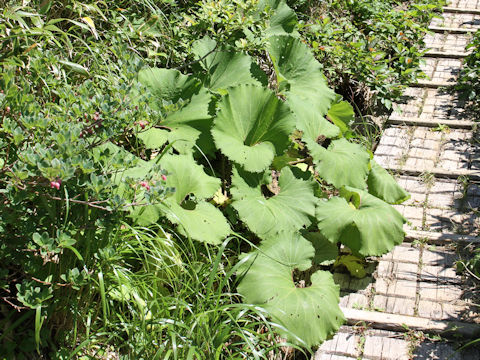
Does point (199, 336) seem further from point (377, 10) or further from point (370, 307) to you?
point (377, 10)

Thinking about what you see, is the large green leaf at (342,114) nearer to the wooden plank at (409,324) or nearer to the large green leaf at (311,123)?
the large green leaf at (311,123)

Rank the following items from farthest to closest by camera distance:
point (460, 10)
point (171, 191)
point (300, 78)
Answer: point (460, 10) < point (300, 78) < point (171, 191)

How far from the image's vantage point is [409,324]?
2.91 meters

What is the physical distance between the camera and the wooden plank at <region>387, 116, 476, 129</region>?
4.68 meters

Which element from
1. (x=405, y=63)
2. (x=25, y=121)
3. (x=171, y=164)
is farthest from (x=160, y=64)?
(x=405, y=63)

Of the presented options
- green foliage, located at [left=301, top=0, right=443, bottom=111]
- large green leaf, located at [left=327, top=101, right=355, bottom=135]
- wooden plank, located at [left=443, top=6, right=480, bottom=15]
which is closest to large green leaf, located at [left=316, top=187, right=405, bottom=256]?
large green leaf, located at [left=327, top=101, right=355, bottom=135]

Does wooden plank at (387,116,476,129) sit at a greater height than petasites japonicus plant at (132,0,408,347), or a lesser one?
lesser

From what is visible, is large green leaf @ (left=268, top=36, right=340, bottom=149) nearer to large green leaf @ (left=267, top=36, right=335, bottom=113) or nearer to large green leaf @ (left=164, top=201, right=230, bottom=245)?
large green leaf @ (left=267, top=36, right=335, bottom=113)

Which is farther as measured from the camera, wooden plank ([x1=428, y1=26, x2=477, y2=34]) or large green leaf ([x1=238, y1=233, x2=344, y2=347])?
wooden plank ([x1=428, y1=26, x2=477, y2=34])

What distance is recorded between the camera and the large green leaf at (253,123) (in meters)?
3.31

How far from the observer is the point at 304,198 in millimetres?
3273

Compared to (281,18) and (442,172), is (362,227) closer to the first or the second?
(442,172)

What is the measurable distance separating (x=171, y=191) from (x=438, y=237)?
196cm

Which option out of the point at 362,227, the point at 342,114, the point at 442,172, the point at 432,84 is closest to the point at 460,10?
the point at 432,84
